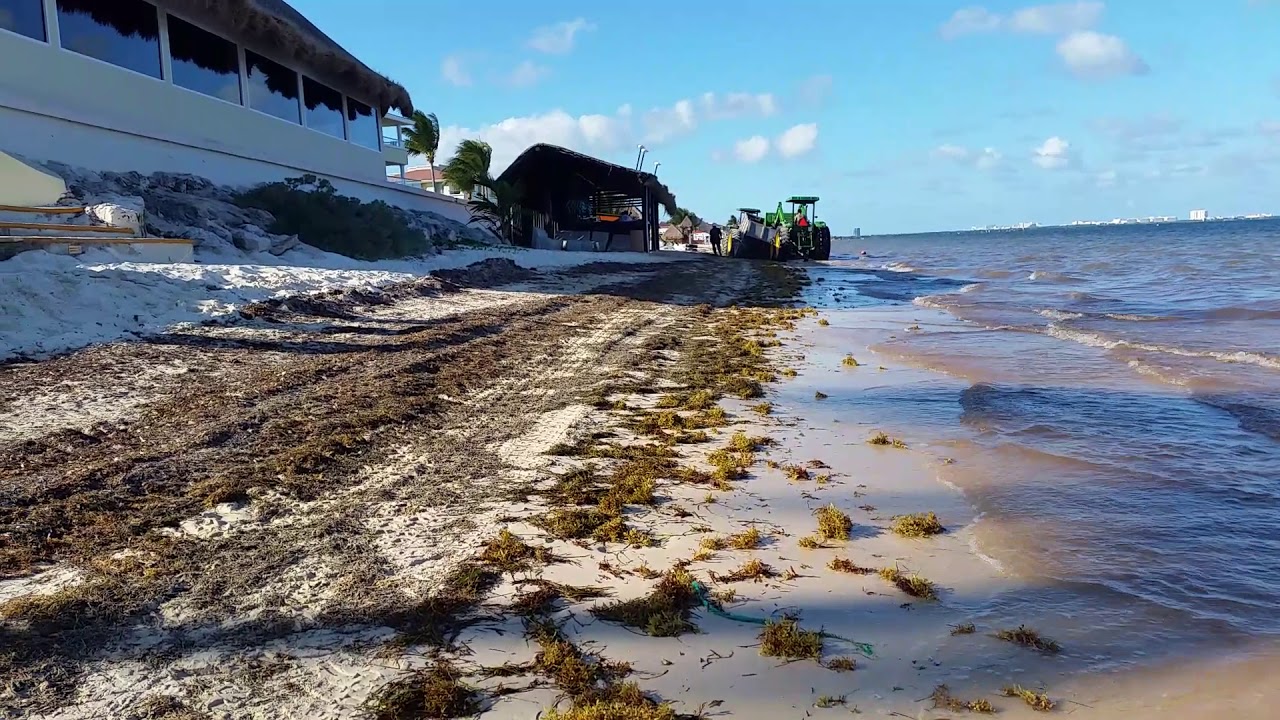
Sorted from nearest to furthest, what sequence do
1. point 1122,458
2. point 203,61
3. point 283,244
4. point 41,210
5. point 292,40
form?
point 1122,458 → point 41,210 → point 283,244 → point 203,61 → point 292,40

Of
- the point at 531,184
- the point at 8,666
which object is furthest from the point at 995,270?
the point at 8,666

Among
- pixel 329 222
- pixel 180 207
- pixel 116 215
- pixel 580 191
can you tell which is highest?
pixel 580 191

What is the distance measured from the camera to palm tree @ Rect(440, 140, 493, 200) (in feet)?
93.8

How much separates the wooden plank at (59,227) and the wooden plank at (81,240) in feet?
0.30

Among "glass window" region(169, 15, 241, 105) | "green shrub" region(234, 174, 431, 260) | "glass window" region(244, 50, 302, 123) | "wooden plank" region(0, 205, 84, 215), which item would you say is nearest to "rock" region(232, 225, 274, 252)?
"green shrub" region(234, 174, 431, 260)

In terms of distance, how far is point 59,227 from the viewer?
27.8 feet

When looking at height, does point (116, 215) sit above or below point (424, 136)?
below

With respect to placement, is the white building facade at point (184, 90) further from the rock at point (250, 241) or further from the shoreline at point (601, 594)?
the shoreline at point (601, 594)

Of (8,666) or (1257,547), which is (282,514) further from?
(1257,547)

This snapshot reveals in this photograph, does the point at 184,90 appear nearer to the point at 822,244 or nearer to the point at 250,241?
the point at 250,241

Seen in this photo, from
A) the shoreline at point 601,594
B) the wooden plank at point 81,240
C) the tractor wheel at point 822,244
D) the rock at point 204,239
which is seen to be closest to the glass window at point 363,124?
the rock at point 204,239

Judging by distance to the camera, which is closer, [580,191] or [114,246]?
[114,246]

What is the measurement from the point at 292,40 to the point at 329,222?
6.06 meters

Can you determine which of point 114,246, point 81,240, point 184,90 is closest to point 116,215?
point 114,246
